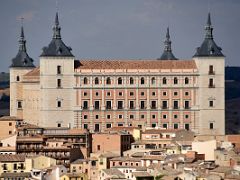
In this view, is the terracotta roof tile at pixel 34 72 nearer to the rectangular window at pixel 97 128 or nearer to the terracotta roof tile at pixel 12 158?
the rectangular window at pixel 97 128

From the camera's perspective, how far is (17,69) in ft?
536

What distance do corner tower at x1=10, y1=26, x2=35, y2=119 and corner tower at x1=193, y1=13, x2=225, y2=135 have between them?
768 inches

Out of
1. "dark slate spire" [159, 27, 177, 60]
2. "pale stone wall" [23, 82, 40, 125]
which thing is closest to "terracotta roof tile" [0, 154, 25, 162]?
"pale stone wall" [23, 82, 40, 125]

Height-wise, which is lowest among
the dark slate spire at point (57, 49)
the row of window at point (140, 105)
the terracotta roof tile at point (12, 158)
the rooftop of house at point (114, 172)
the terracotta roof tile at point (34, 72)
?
the rooftop of house at point (114, 172)

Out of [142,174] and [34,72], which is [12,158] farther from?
[34,72]

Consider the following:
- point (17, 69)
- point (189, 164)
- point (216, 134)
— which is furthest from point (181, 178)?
point (17, 69)

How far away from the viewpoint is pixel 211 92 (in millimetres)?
150000

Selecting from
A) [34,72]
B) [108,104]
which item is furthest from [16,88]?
[108,104]

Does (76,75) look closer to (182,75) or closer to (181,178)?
(182,75)

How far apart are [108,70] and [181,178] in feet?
130

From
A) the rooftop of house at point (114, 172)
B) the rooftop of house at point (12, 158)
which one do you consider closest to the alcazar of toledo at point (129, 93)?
the rooftop of house at point (12, 158)

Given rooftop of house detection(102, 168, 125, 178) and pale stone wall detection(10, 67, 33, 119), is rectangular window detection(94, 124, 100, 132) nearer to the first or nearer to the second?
pale stone wall detection(10, 67, 33, 119)

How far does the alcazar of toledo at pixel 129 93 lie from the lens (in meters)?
148

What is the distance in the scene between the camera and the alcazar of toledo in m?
148
